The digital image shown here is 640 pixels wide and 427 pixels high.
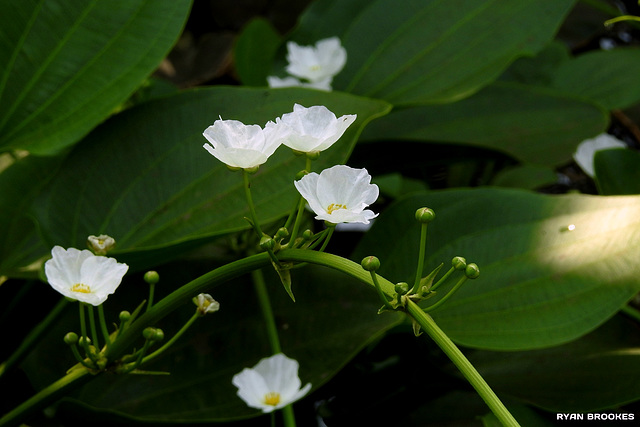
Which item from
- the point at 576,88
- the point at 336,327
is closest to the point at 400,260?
the point at 336,327

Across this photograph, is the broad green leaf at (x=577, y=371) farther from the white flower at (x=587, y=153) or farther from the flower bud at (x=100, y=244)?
the flower bud at (x=100, y=244)

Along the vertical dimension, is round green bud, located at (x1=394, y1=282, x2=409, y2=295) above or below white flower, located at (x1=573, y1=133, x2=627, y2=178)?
below

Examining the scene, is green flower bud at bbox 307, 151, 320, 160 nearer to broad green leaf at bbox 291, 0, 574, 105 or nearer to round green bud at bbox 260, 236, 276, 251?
round green bud at bbox 260, 236, 276, 251

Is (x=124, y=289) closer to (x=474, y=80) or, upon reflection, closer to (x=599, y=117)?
(x=474, y=80)

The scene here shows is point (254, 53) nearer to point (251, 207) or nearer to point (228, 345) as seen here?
point (228, 345)

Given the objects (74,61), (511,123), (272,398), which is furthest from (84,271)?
(511,123)

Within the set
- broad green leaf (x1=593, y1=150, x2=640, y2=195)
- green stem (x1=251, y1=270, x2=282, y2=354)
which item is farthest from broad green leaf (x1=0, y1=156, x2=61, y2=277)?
Result: broad green leaf (x1=593, y1=150, x2=640, y2=195)

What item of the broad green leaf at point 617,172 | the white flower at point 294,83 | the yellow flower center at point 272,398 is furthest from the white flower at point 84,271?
the broad green leaf at point 617,172
